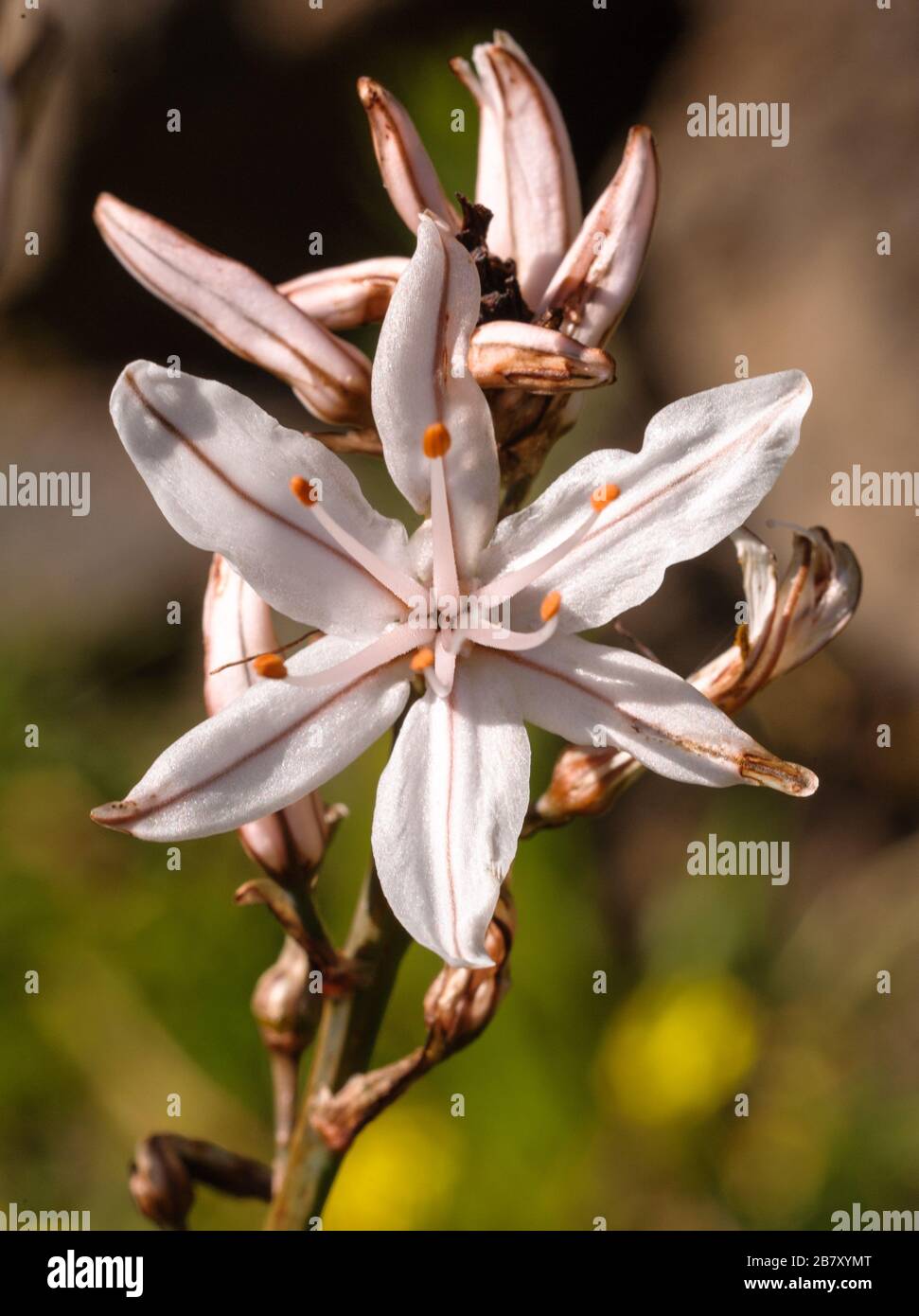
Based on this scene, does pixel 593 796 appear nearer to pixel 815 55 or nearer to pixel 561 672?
pixel 561 672

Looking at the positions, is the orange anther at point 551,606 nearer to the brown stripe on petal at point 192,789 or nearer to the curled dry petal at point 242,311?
the brown stripe on petal at point 192,789

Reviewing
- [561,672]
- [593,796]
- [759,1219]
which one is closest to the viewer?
[561,672]

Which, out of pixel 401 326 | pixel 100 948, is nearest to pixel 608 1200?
pixel 100 948

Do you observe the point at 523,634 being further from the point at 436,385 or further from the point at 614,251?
the point at 614,251

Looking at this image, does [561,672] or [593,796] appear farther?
[593,796]


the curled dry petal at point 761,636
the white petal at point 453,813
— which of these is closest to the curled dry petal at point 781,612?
the curled dry petal at point 761,636

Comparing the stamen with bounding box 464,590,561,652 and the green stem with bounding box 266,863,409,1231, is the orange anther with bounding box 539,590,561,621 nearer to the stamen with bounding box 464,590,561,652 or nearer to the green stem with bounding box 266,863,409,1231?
the stamen with bounding box 464,590,561,652
